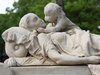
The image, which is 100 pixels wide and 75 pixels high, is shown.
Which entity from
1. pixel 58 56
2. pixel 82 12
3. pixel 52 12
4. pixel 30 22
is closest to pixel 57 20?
pixel 52 12

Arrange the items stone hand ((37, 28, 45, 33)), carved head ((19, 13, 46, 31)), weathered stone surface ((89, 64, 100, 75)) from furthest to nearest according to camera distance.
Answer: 1. carved head ((19, 13, 46, 31))
2. stone hand ((37, 28, 45, 33))
3. weathered stone surface ((89, 64, 100, 75))

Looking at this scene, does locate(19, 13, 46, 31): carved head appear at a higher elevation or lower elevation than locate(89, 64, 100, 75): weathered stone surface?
higher

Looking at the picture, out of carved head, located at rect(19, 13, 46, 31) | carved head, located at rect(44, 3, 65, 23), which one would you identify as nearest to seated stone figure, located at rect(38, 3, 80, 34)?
carved head, located at rect(44, 3, 65, 23)

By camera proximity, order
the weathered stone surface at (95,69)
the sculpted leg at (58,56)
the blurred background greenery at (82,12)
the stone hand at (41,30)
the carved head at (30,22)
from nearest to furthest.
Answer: the weathered stone surface at (95,69)
the sculpted leg at (58,56)
the stone hand at (41,30)
the carved head at (30,22)
the blurred background greenery at (82,12)

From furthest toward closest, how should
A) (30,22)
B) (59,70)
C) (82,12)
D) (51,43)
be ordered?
(82,12) < (30,22) < (51,43) < (59,70)

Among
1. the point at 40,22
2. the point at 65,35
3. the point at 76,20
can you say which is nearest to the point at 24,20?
the point at 40,22

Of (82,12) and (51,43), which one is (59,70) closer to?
(51,43)

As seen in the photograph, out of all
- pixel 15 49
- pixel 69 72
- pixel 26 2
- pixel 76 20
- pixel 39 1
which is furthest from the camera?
pixel 26 2

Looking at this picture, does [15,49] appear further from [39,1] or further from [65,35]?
[39,1]

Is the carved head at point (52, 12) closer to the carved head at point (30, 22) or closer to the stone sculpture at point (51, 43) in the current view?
the stone sculpture at point (51, 43)

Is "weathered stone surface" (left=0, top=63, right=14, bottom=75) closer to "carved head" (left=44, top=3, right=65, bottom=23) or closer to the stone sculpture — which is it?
the stone sculpture

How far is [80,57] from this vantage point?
22.9 ft

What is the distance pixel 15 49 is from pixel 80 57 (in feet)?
3.79

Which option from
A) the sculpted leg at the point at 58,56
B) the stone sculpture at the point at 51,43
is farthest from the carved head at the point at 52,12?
the sculpted leg at the point at 58,56
